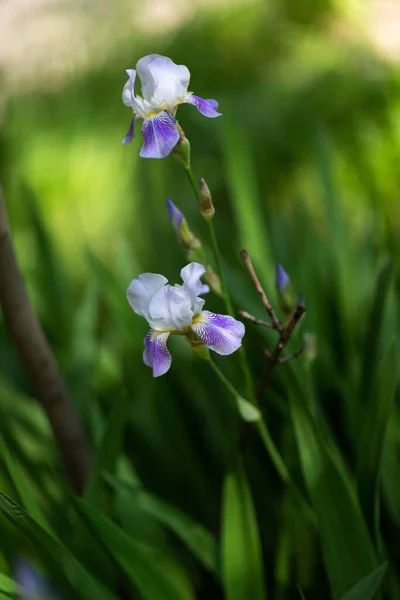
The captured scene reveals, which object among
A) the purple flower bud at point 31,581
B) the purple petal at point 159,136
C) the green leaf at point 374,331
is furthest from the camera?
the green leaf at point 374,331

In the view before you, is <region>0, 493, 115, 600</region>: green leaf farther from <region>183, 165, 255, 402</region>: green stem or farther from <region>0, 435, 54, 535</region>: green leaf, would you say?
<region>183, 165, 255, 402</region>: green stem

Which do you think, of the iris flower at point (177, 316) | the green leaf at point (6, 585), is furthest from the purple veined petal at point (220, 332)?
the green leaf at point (6, 585)

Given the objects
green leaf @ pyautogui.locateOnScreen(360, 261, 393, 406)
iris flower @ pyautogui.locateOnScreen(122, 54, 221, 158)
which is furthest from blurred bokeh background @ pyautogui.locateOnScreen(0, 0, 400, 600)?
iris flower @ pyautogui.locateOnScreen(122, 54, 221, 158)

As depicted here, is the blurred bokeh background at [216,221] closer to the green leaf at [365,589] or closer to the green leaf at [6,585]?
the green leaf at [6,585]

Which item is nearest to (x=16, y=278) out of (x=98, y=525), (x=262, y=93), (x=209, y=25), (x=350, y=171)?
(x=98, y=525)

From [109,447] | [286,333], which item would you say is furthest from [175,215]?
[109,447]

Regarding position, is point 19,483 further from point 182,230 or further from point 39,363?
point 182,230

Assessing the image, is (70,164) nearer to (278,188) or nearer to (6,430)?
(278,188)
